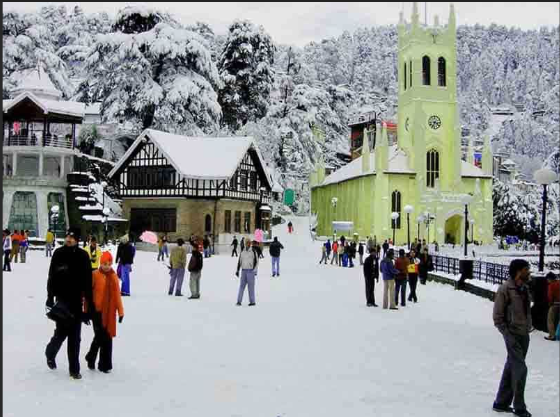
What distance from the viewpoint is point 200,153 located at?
136ft

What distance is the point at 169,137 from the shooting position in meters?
41.0

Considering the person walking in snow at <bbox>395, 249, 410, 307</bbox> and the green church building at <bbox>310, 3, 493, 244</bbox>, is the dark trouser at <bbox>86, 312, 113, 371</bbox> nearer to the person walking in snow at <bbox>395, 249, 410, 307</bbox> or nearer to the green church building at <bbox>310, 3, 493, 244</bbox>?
the person walking in snow at <bbox>395, 249, 410, 307</bbox>

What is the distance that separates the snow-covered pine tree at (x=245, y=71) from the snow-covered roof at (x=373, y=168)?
12.0 metres

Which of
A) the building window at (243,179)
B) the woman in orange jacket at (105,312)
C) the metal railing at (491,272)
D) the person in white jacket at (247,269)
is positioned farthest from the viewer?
the building window at (243,179)

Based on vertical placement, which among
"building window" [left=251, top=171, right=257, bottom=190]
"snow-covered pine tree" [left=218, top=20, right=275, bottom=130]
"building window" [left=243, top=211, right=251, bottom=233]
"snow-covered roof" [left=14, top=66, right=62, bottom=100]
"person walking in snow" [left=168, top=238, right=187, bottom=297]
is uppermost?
"snow-covered pine tree" [left=218, top=20, right=275, bottom=130]

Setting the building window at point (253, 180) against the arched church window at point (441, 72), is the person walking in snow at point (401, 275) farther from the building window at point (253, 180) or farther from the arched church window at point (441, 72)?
the arched church window at point (441, 72)

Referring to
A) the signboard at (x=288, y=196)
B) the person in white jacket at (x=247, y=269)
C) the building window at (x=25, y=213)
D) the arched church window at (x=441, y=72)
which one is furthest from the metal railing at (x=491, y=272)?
the arched church window at (x=441, y=72)

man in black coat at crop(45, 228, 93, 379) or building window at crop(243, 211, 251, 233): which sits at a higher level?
building window at crop(243, 211, 251, 233)

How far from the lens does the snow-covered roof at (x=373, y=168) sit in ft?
190

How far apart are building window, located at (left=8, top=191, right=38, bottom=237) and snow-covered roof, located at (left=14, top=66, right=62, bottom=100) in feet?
26.1

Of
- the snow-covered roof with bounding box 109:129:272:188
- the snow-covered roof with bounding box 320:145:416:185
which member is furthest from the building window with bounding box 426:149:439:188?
the snow-covered roof with bounding box 109:129:272:188

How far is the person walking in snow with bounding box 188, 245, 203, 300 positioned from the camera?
15.3 metres

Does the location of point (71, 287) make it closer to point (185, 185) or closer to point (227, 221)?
point (185, 185)

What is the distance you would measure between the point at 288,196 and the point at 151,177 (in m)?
23.0
